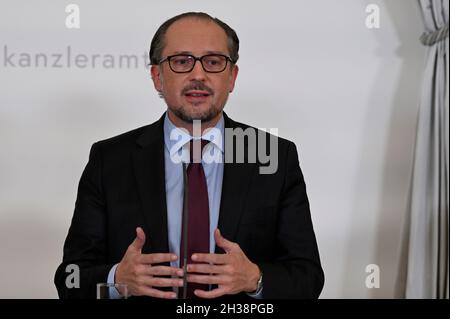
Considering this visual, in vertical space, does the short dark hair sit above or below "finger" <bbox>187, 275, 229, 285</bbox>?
above

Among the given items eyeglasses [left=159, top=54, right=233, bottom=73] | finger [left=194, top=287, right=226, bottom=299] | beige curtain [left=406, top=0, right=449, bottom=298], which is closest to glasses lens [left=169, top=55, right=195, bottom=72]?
eyeglasses [left=159, top=54, right=233, bottom=73]

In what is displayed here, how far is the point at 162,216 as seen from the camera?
7.03 feet

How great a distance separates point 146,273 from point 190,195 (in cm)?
35

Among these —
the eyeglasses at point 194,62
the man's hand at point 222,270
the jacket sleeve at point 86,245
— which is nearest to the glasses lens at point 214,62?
the eyeglasses at point 194,62

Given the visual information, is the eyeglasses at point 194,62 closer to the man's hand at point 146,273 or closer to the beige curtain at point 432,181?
the man's hand at point 146,273

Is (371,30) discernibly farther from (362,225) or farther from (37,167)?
(37,167)

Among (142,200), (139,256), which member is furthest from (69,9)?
(139,256)

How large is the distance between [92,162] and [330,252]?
87 cm

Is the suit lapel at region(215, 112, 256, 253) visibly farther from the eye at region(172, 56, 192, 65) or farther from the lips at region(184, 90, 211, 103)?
the eye at region(172, 56, 192, 65)

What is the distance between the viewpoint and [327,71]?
2576mm

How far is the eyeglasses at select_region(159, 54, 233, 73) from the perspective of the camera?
220 centimetres

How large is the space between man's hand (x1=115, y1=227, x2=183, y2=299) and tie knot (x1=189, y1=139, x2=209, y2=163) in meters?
0.37

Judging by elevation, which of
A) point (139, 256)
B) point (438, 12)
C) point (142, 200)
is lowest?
point (139, 256)
